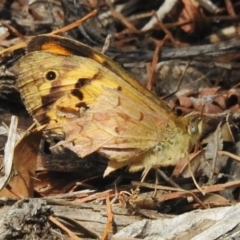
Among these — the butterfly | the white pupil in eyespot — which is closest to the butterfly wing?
the butterfly

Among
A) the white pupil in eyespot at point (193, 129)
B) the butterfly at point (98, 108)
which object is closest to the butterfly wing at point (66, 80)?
the butterfly at point (98, 108)

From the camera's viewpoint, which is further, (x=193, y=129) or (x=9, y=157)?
(x=193, y=129)

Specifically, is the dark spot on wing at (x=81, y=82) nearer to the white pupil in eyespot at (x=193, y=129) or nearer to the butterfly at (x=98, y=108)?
the butterfly at (x=98, y=108)

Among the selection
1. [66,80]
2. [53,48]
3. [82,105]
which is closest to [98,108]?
[82,105]

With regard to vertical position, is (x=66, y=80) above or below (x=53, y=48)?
below

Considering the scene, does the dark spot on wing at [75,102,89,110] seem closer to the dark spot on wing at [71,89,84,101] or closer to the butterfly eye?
the dark spot on wing at [71,89,84,101]

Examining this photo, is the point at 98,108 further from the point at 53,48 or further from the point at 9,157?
the point at 9,157

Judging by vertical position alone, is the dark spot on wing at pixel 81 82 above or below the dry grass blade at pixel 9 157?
above

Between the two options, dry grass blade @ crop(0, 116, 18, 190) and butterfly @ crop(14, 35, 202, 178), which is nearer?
dry grass blade @ crop(0, 116, 18, 190)
